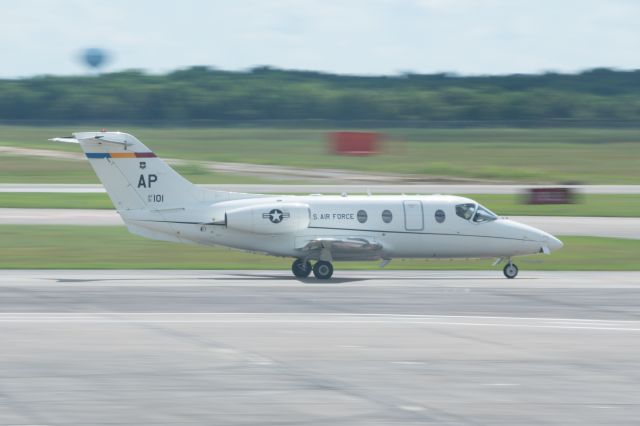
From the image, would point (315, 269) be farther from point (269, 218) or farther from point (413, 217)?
point (413, 217)

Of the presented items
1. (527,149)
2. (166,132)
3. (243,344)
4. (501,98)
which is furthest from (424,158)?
(243,344)

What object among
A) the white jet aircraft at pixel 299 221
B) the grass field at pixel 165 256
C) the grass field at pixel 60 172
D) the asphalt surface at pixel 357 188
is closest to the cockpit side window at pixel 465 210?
the white jet aircraft at pixel 299 221

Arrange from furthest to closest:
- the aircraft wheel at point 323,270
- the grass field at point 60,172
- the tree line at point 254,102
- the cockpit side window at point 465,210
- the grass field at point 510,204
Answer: the tree line at point 254,102 → the grass field at point 60,172 → the grass field at point 510,204 → the cockpit side window at point 465,210 → the aircraft wheel at point 323,270

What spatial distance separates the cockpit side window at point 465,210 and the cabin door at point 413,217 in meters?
1.12

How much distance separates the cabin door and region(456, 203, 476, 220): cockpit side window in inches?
44.2

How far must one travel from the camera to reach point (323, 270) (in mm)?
29719

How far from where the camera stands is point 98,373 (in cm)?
1644

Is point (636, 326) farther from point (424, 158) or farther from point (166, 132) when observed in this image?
point (166, 132)

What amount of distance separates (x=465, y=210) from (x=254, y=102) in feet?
373

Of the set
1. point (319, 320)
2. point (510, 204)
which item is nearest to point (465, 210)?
point (319, 320)

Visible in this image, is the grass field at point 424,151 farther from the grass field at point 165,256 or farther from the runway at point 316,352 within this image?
the runway at point 316,352

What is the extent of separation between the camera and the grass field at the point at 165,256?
3350 cm

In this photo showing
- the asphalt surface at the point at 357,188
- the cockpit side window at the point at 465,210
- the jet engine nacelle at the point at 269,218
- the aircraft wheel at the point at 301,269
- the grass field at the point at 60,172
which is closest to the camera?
the jet engine nacelle at the point at 269,218

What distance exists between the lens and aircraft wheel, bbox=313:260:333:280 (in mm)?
29719
